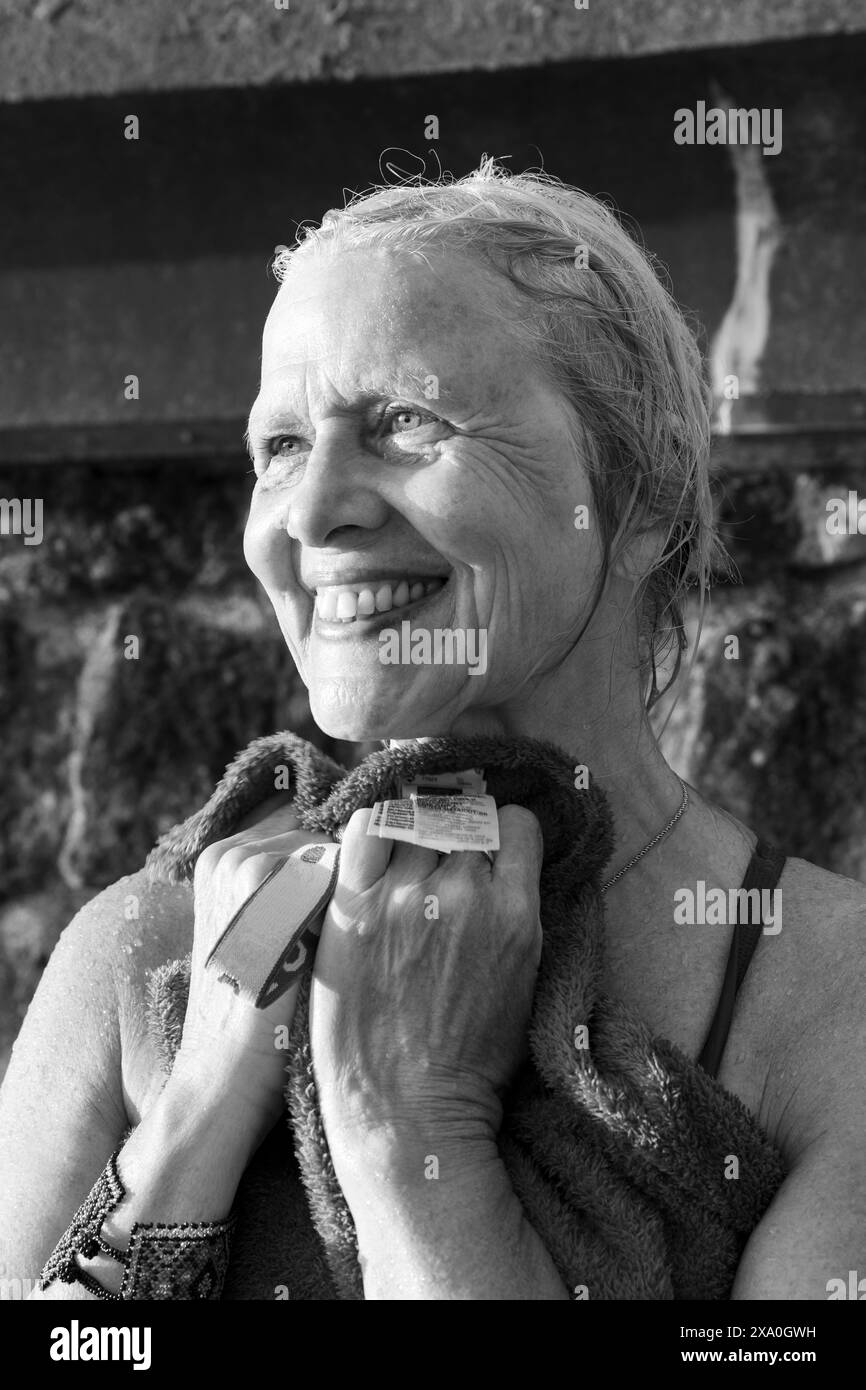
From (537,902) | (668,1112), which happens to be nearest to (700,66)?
(537,902)

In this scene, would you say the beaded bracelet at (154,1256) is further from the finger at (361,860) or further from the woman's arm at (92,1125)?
the finger at (361,860)

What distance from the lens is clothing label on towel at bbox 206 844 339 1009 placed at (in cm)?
131

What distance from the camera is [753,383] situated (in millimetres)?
2322

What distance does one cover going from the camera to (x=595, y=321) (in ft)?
5.02

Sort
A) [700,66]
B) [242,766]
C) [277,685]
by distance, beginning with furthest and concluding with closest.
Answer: [277,685], [700,66], [242,766]

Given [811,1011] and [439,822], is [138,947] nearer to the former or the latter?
[439,822]

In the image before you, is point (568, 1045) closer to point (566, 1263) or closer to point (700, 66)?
point (566, 1263)

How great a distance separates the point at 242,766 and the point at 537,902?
0.35 metres

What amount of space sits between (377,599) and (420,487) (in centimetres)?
11

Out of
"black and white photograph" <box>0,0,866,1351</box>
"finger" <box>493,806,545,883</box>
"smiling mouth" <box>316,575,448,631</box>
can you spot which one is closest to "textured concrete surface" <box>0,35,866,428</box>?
"black and white photograph" <box>0,0,866,1351</box>

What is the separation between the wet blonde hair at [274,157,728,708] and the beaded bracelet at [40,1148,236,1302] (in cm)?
70

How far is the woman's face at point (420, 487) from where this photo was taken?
144 cm

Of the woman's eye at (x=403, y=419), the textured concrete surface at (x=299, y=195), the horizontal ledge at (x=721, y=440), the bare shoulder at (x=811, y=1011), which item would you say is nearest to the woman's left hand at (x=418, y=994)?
the bare shoulder at (x=811, y=1011)

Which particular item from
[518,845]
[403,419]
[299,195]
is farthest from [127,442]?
[518,845]
